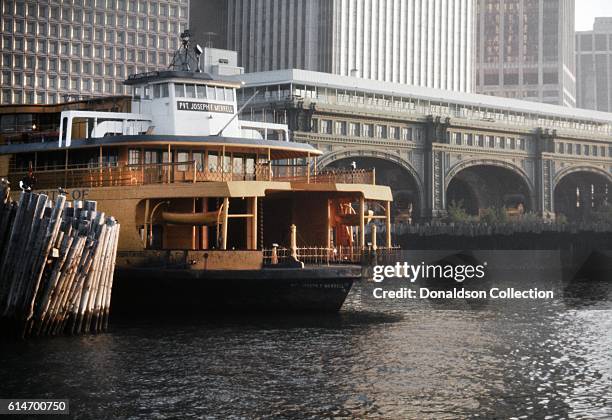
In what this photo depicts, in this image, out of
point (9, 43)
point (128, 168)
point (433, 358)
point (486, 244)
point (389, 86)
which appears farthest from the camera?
point (9, 43)

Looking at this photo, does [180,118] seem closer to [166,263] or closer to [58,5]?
[166,263]

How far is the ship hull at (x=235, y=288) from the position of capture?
38688 millimetres

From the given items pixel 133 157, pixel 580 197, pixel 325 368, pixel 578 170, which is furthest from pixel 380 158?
pixel 325 368

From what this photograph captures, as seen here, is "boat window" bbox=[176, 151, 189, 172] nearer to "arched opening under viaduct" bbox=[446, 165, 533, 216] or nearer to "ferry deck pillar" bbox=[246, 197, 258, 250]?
"ferry deck pillar" bbox=[246, 197, 258, 250]

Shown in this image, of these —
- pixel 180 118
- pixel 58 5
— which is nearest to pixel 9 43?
pixel 58 5

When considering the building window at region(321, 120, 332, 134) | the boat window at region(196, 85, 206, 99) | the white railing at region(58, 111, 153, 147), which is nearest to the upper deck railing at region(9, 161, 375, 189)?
the white railing at region(58, 111, 153, 147)

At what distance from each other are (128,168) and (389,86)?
84.2m

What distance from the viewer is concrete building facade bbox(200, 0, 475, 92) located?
17150 centimetres

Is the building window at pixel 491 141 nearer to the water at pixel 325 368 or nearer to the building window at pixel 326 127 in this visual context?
the building window at pixel 326 127

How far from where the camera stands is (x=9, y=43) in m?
141

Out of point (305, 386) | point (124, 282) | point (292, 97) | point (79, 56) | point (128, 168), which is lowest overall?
point (305, 386)

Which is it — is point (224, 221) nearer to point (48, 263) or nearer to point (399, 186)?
point (48, 263)

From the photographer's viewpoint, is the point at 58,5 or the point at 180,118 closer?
the point at 180,118

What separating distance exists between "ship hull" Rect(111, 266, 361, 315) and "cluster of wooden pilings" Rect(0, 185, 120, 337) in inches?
177
